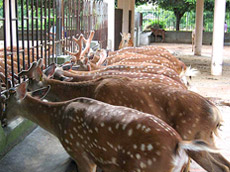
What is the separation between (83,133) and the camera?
3.21 metres

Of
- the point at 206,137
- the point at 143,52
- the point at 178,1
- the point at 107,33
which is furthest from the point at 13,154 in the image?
the point at 178,1

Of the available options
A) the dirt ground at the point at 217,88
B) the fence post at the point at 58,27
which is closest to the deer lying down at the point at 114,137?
the dirt ground at the point at 217,88

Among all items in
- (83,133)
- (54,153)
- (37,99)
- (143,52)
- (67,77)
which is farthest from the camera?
(143,52)

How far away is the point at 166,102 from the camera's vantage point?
13.2 feet

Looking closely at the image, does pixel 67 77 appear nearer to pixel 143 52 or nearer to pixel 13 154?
pixel 13 154

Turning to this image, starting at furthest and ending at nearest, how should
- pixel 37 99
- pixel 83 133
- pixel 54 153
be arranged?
pixel 54 153 → pixel 37 99 → pixel 83 133

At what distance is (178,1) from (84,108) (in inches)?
962

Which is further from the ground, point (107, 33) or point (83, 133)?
point (107, 33)

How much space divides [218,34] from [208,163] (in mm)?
8622

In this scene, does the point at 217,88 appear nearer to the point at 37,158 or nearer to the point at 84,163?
the point at 37,158

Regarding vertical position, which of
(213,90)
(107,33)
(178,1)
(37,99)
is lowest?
(213,90)

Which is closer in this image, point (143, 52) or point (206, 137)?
point (206, 137)

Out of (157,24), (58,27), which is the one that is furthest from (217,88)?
(157,24)

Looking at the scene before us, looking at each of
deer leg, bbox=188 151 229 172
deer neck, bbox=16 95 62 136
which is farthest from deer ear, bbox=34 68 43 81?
deer leg, bbox=188 151 229 172
